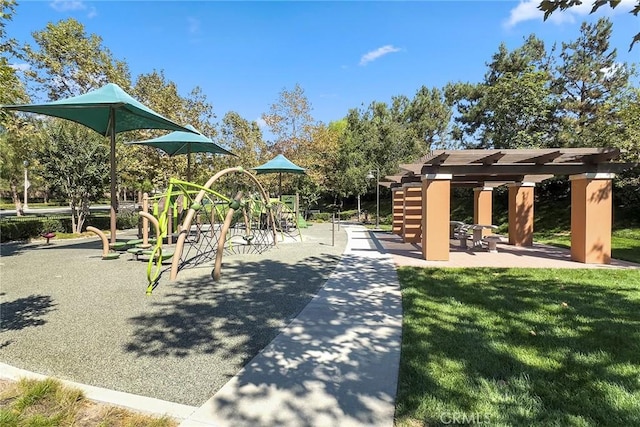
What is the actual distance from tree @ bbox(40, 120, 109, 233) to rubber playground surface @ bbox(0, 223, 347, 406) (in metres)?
6.67

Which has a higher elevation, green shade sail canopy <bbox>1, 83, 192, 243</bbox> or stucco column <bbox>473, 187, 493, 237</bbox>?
green shade sail canopy <bbox>1, 83, 192, 243</bbox>

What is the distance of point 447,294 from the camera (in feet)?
18.9

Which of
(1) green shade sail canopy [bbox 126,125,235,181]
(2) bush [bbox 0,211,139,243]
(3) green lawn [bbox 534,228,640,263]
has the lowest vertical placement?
(3) green lawn [bbox 534,228,640,263]

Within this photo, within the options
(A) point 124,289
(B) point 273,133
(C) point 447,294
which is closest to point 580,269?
(C) point 447,294

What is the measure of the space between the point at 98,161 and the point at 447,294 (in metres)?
14.0

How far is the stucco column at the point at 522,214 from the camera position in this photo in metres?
12.0

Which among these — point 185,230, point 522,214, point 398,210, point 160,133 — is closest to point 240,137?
point 160,133

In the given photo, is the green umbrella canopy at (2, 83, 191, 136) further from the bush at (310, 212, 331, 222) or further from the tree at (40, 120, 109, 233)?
the bush at (310, 212, 331, 222)

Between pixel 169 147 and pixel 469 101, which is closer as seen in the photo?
pixel 169 147

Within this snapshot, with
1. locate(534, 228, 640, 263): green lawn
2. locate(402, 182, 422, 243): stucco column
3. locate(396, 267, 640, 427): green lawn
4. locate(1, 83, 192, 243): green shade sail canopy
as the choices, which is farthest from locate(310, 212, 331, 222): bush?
locate(396, 267, 640, 427): green lawn

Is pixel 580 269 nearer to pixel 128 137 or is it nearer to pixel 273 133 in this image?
pixel 128 137

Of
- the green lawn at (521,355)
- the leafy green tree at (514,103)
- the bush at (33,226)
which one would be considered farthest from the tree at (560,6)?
the leafy green tree at (514,103)

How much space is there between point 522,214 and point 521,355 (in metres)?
9.90

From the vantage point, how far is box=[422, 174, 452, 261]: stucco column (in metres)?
9.02
